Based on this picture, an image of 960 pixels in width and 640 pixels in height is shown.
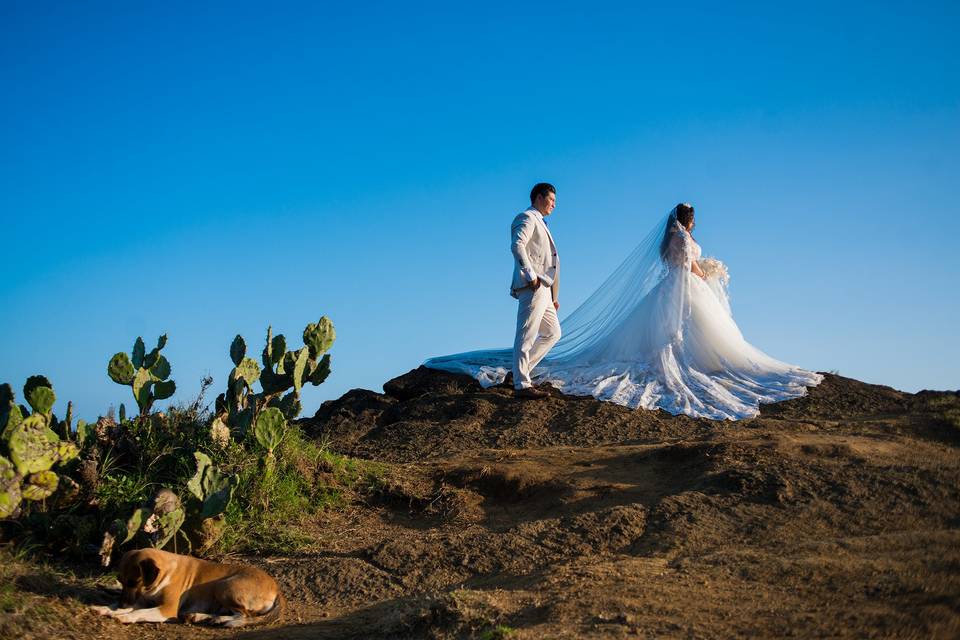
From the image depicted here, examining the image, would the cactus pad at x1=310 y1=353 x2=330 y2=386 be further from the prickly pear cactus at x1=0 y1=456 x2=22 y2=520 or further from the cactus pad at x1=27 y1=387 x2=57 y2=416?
the prickly pear cactus at x1=0 y1=456 x2=22 y2=520

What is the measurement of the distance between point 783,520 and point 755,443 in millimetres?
1389

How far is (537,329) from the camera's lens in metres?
9.12

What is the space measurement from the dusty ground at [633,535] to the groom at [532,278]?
692 mm

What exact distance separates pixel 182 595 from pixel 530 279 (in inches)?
211

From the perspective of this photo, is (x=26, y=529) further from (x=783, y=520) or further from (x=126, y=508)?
(x=783, y=520)

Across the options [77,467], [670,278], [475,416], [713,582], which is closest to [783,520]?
[713,582]

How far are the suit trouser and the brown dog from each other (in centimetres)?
498

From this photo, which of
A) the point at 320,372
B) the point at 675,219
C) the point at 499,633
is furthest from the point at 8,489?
the point at 675,219

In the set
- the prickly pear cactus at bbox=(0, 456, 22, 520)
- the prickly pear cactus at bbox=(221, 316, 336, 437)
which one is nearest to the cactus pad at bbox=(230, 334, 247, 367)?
the prickly pear cactus at bbox=(221, 316, 336, 437)

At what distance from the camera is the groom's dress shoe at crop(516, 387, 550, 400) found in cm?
897

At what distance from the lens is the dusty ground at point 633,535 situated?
3.58 metres

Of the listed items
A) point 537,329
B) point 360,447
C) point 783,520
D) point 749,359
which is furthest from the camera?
point 749,359

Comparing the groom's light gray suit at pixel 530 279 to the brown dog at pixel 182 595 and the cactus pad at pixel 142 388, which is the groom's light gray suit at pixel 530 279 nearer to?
the cactus pad at pixel 142 388

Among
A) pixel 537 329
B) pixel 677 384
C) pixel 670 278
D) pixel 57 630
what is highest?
pixel 670 278
